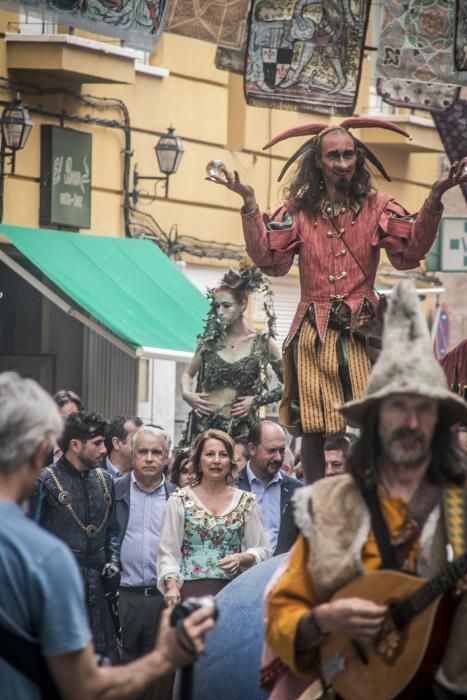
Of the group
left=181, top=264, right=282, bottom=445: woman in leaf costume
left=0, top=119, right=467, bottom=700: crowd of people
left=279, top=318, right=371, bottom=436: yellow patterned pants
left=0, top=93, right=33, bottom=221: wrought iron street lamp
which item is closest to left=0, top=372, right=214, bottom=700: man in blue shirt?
left=0, top=119, right=467, bottom=700: crowd of people

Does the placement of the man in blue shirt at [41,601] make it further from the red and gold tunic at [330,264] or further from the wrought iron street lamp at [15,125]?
the wrought iron street lamp at [15,125]

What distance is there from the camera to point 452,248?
16.9 m

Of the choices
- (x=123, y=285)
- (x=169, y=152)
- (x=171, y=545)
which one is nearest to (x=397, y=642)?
(x=171, y=545)

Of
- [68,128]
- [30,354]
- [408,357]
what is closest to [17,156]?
[68,128]

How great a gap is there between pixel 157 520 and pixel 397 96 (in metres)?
3.66

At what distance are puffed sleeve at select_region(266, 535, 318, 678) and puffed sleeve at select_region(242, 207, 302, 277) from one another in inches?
137

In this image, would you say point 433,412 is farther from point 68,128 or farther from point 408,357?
point 68,128

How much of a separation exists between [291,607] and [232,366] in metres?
7.14

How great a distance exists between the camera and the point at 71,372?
68.8 feet

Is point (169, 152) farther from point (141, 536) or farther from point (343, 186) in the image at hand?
point (343, 186)

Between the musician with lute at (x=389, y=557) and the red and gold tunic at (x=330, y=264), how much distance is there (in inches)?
126

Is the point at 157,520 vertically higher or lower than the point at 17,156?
lower

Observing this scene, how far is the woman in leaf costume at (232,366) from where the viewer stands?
1280cm

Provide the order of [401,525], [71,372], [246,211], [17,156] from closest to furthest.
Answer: [401,525] < [246,211] < [17,156] < [71,372]
